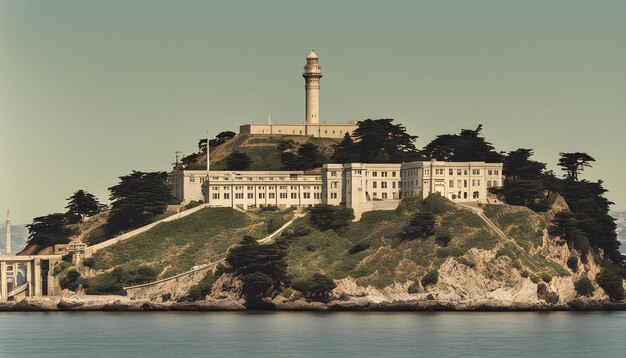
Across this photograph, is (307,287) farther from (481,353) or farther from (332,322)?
(481,353)

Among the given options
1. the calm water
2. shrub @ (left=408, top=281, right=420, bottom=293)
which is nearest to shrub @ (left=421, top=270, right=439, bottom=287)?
shrub @ (left=408, top=281, right=420, bottom=293)

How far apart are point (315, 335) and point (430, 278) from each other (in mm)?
33039

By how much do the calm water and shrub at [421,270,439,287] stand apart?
16.4ft

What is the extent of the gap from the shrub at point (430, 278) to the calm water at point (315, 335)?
499 cm

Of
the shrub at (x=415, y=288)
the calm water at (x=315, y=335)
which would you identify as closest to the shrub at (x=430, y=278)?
the shrub at (x=415, y=288)

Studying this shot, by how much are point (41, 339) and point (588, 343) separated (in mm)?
52996

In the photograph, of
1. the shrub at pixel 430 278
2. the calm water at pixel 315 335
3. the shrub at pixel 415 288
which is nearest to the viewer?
the calm water at pixel 315 335

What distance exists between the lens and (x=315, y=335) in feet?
552

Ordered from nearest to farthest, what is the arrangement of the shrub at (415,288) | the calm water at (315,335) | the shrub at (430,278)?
the calm water at (315,335)
the shrub at (430,278)
the shrub at (415,288)

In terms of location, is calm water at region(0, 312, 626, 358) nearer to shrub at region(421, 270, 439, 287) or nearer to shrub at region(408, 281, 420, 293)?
shrub at region(408, 281, 420, 293)

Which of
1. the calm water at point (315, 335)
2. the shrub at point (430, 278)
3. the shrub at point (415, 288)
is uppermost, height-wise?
the shrub at point (430, 278)

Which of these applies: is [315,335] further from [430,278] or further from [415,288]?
[430,278]

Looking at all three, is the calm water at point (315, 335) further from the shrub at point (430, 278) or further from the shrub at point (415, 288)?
the shrub at point (430, 278)

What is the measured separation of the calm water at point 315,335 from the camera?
511ft
